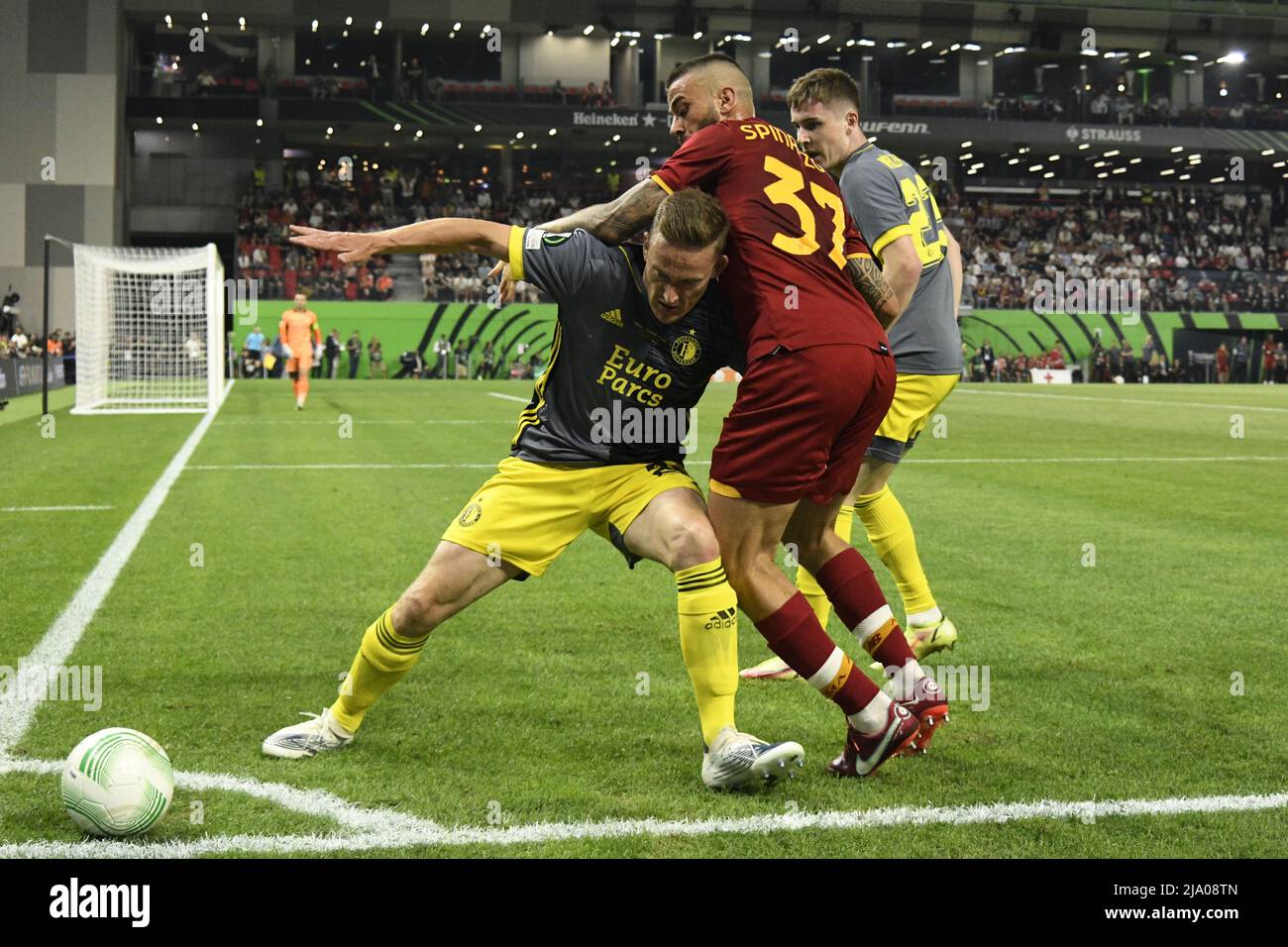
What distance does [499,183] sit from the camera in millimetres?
50500

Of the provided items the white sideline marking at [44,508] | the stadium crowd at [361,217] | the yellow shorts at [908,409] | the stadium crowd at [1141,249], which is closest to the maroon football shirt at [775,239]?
the yellow shorts at [908,409]

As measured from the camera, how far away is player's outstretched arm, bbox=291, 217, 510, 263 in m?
3.75

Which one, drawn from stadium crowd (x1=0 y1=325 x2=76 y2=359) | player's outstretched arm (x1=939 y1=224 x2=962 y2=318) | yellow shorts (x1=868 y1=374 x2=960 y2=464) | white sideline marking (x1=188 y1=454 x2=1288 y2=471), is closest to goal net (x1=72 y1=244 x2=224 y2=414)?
stadium crowd (x1=0 y1=325 x2=76 y2=359)

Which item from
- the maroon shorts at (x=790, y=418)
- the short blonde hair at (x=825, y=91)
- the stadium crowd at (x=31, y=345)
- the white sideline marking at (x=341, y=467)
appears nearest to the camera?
the maroon shorts at (x=790, y=418)

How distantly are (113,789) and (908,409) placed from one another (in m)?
3.53

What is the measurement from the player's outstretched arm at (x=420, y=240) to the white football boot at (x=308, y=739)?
4.94 ft

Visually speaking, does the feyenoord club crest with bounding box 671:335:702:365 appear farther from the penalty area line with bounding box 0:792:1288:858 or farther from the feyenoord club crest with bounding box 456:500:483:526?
the penalty area line with bounding box 0:792:1288:858

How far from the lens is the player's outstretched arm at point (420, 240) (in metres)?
3.75

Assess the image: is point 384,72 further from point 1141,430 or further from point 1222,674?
point 1222,674

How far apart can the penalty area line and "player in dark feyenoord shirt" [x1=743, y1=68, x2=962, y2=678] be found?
1594mm

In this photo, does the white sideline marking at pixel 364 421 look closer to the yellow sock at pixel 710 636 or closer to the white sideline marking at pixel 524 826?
the yellow sock at pixel 710 636

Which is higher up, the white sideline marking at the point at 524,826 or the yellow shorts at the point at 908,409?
the yellow shorts at the point at 908,409

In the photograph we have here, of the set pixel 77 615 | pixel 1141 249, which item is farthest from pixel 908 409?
pixel 1141 249

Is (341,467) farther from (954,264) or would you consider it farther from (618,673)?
(954,264)
